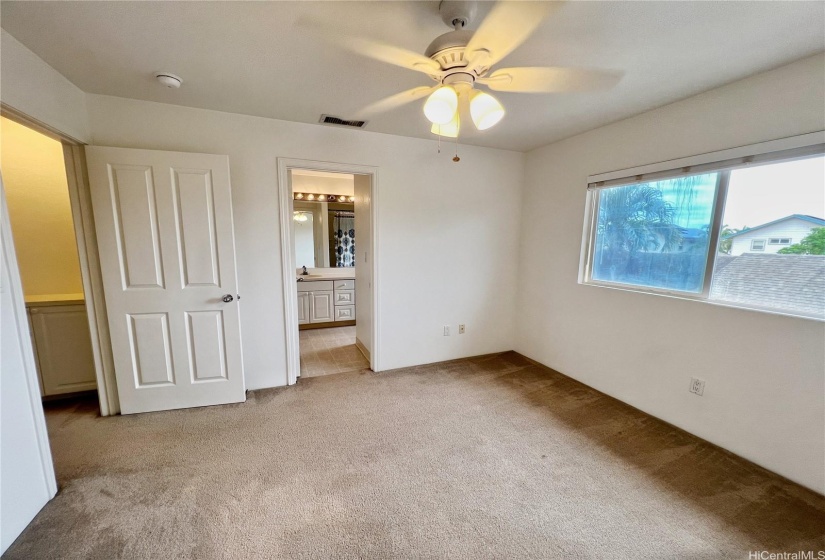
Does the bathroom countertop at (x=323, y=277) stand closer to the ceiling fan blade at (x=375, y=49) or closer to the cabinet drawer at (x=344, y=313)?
the cabinet drawer at (x=344, y=313)

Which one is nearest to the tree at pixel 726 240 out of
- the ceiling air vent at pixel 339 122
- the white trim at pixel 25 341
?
the ceiling air vent at pixel 339 122

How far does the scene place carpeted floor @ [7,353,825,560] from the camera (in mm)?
1405

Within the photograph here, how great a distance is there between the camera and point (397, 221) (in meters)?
3.07

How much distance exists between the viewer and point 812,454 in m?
1.70

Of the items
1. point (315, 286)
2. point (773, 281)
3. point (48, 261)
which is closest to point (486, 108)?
point (773, 281)

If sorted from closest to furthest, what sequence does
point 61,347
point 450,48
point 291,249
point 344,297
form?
point 450,48, point 61,347, point 291,249, point 344,297

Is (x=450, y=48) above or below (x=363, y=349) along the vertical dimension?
above

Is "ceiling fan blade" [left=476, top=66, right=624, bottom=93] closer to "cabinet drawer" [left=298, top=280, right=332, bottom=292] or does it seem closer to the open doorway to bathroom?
the open doorway to bathroom

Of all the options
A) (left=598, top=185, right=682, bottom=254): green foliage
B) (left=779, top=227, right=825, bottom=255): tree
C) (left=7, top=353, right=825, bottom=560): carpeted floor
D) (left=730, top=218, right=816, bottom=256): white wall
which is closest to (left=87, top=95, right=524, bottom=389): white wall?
(left=7, top=353, right=825, bottom=560): carpeted floor

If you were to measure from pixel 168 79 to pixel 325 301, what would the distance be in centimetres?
333

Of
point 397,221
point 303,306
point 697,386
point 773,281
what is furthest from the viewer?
point 303,306

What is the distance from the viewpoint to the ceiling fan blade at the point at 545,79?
4.62ft

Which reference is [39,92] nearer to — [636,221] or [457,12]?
[457,12]

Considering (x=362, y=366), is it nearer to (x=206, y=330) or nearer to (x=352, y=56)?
(x=206, y=330)
